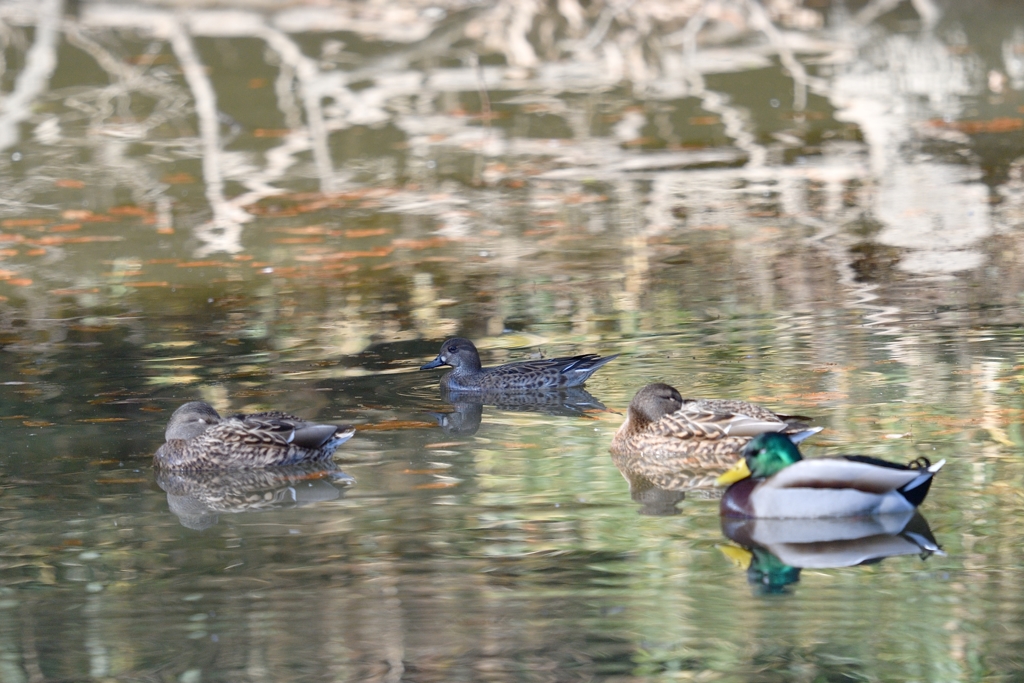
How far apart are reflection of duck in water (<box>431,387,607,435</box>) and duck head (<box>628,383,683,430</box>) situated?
0.80 meters

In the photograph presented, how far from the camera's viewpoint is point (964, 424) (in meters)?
8.36

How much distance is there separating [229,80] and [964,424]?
1585 centimetres

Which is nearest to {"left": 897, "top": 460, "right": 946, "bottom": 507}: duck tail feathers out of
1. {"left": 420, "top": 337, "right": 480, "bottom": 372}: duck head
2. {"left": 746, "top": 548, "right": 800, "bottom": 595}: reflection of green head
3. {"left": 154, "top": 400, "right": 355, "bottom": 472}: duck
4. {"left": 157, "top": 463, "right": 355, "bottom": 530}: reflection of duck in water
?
{"left": 746, "top": 548, "right": 800, "bottom": 595}: reflection of green head

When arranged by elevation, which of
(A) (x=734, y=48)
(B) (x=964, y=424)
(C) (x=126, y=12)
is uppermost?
(C) (x=126, y=12)

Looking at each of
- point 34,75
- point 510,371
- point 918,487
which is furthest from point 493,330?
point 34,75

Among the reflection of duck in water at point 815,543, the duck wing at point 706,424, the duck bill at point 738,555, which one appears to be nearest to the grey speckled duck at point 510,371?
the duck wing at point 706,424

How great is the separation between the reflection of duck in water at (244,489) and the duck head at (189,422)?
240 mm

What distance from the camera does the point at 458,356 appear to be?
10.1 meters

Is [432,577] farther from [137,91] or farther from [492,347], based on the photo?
[137,91]

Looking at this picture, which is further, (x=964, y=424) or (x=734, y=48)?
(x=734, y=48)

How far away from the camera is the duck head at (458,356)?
10125mm

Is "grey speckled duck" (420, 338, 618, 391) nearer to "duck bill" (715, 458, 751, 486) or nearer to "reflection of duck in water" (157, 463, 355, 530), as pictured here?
"reflection of duck in water" (157, 463, 355, 530)

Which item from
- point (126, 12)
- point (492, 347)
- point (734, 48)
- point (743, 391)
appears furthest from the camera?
point (126, 12)

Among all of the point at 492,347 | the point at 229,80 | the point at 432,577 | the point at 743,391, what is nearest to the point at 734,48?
the point at 229,80
